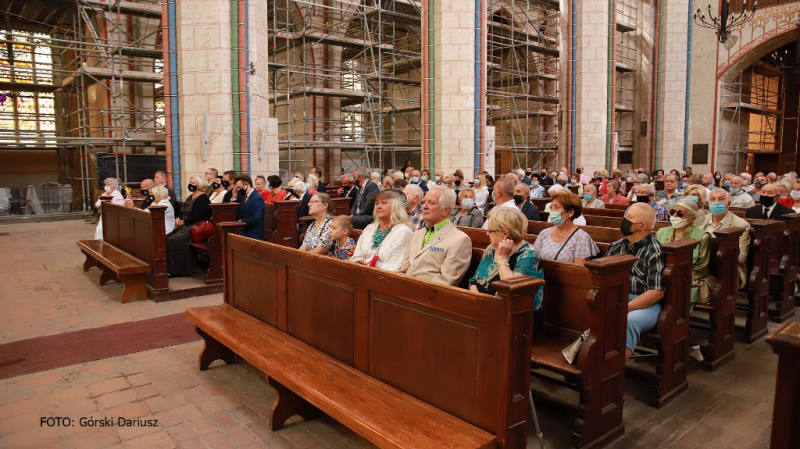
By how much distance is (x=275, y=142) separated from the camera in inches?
453

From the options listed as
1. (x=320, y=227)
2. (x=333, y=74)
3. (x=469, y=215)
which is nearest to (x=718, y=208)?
(x=469, y=215)

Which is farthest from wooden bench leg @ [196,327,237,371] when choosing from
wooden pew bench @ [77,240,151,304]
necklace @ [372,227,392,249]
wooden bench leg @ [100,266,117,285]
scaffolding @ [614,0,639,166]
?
scaffolding @ [614,0,639,166]

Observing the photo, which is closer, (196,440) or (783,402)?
(783,402)

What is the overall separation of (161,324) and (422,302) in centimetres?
363

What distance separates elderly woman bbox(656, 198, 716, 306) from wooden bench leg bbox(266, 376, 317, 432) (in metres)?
3.14

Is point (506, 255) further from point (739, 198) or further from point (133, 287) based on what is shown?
point (739, 198)

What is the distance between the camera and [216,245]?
682 cm

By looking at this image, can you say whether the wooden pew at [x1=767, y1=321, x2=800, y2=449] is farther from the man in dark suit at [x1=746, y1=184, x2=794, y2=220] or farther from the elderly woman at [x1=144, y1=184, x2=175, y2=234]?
the elderly woman at [x1=144, y1=184, x2=175, y2=234]

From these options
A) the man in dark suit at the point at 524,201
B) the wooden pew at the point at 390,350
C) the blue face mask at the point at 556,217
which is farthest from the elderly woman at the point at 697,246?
the wooden pew at the point at 390,350

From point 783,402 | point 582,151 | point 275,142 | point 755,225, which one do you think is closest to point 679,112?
point 582,151

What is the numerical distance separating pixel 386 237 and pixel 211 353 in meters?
1.64

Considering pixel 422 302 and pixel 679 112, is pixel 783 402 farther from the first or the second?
pixel 679 112

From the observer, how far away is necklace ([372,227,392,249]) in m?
4.29

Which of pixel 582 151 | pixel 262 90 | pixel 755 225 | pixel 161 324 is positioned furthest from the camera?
pixel 582 151
